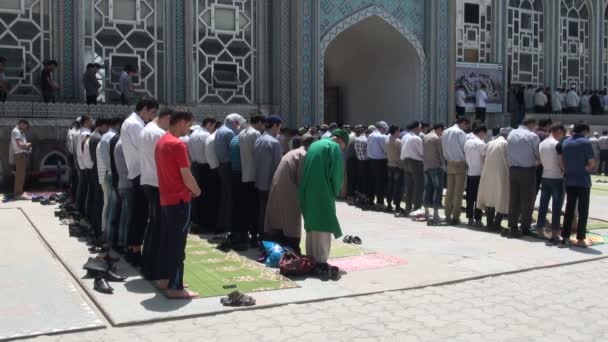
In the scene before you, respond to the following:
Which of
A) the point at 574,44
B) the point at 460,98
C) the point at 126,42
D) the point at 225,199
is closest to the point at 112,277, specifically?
the point at 225,199

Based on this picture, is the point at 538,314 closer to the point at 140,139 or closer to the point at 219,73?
the point at 140,139

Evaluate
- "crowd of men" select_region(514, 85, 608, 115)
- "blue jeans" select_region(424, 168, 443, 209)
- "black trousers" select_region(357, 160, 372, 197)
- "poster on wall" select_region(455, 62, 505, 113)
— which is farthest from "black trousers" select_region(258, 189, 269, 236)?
"crowd of men" select_region(514, 85, 608, 115)

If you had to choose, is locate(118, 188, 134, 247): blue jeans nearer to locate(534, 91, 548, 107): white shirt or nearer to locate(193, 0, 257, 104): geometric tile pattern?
locate(193, 0, 257, 104): geometric tile pattern

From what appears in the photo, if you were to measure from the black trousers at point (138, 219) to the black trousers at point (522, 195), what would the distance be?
500 cm

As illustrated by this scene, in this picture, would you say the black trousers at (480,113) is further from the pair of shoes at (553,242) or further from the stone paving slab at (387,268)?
the pair of shoes at (553,242)

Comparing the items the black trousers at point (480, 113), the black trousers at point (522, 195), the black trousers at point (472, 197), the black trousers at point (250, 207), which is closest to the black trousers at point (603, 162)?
the black trousers at point (480, 113)

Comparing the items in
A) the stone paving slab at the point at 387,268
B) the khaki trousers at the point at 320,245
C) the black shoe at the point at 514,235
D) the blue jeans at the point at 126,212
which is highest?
the blue jeans at the point at 126,212

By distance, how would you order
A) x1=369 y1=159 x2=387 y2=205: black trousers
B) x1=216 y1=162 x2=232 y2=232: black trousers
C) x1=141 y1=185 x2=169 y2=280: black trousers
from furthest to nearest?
x1=369 y1=159 x2=387 y2=205: black trousers
x1=216 y1=162 x2=232 y2=232: black trousers
x1=141 y1=185 x2=169 y2=280: black trousers

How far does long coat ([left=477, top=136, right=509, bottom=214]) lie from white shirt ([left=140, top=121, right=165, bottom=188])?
17.0 ft

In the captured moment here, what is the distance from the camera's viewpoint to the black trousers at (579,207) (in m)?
8.16

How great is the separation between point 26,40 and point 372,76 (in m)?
10.7

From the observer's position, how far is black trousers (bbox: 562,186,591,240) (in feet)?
26.8

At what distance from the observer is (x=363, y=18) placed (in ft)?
59.9

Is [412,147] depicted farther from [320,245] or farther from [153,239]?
[153,239]
